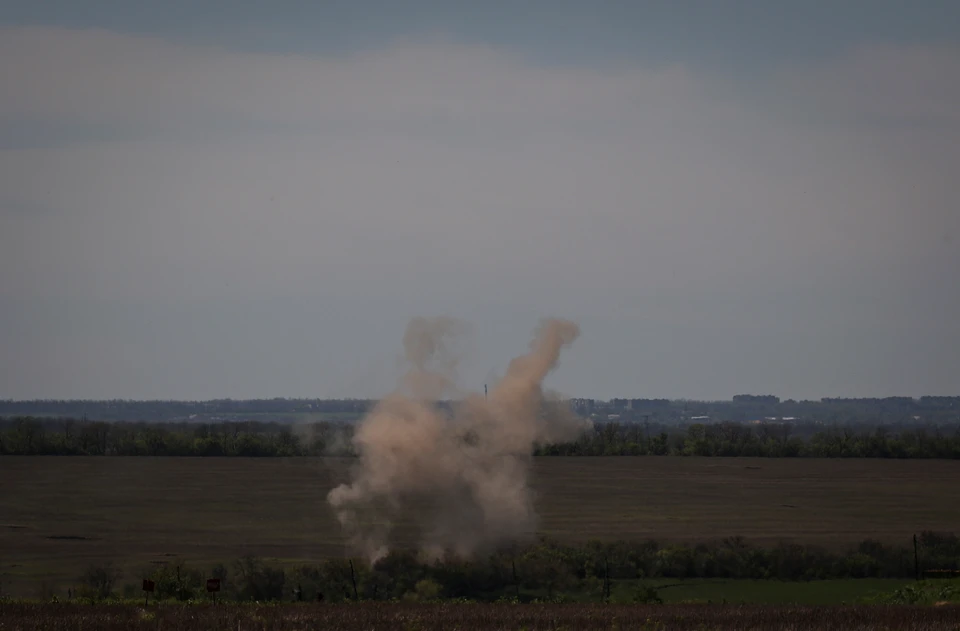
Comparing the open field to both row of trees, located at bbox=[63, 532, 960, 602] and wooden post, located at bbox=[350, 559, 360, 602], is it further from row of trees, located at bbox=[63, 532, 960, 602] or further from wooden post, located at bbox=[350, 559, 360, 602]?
wooden post, located at bbox=[350, 559, 360, 602]

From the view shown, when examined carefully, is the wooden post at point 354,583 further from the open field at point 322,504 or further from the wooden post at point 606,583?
the wooden post at point 606,583

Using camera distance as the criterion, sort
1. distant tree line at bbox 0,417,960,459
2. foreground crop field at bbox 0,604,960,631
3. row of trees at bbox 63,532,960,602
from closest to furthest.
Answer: foreground crop field at bbox 0,604,960,631 → row of trees at bbox 63,532,960,602 → distant tree line at bbox 0,417,960,459

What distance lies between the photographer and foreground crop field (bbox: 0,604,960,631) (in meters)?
31.5

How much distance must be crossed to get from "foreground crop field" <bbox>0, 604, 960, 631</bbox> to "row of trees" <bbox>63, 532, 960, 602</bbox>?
312 inches

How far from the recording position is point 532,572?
51.1 meters

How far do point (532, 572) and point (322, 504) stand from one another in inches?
1334

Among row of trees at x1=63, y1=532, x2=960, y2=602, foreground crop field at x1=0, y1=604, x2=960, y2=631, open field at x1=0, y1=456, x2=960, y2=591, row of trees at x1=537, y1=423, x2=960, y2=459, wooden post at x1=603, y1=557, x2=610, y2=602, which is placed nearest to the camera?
foreground crop field at x1=0, y1=604, x2=960, y2=631

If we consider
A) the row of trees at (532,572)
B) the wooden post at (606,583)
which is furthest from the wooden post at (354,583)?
the wooden post at (606,583)

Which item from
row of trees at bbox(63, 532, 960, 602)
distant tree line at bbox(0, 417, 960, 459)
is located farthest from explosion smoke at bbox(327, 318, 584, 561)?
distant tree line at bbox(0, 417, 960, 459)

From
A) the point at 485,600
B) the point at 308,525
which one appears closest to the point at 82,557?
the point at 308,525

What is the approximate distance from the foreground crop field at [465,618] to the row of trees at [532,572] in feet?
26.0

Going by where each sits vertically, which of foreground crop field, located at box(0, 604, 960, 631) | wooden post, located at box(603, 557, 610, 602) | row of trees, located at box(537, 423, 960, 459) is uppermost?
row of trees, located at box(537, 423, 960, 459)

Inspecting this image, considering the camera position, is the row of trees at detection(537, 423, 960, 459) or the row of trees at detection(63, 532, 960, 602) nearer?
the row of trees at detection(63, 532, 960, 602)

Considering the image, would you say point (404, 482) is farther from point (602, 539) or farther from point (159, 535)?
point (159, 535)
